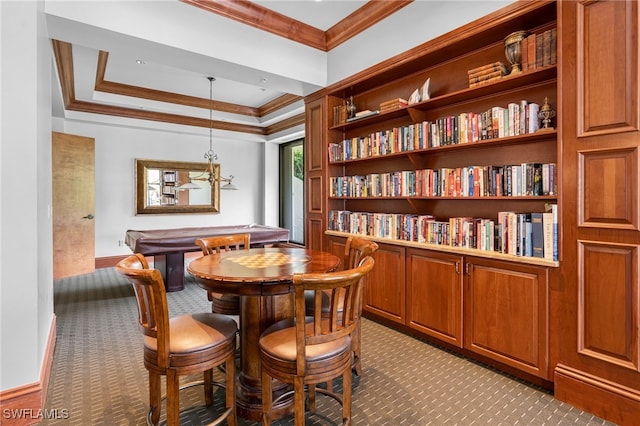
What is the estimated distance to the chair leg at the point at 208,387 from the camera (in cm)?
198

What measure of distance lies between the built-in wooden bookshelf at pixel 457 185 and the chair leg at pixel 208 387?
5.79 feet

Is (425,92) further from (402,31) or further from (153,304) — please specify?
(153,304)

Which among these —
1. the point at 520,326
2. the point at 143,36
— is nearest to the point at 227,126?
the point at 143,36

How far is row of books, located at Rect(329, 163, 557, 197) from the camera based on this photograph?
229 centimetres

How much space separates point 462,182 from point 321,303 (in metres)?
1.79

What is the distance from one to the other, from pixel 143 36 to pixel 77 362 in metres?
2.62

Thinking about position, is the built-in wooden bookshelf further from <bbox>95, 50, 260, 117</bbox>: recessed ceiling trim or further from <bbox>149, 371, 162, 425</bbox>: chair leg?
<bbox>95, 50, 260, 117</bbox>: recessed ceiling trim

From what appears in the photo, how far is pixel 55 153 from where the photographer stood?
4938 millimetres

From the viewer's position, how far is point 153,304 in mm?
1532

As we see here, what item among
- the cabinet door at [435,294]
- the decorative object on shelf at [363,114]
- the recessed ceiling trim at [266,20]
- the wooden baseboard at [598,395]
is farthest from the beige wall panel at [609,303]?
the recessed ceiling trim at [266,20]

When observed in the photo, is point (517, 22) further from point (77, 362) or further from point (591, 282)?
point (77, 362)

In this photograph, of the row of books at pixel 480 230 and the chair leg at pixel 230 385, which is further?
the row of books at pixel 480 230

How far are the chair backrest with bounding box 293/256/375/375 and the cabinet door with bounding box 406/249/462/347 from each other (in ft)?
4.24

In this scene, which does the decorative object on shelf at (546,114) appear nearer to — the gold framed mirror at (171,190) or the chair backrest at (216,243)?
the chair backrest at (216,243)
